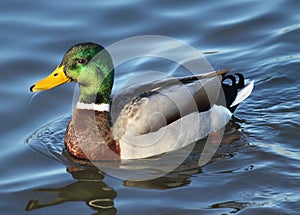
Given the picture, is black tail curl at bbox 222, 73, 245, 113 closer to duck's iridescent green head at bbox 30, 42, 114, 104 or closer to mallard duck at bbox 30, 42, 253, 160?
mallard duck at bbox 30, 42, 253, 160

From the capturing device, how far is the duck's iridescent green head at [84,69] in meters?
7.38

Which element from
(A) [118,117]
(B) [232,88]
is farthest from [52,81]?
(B) [232,88]

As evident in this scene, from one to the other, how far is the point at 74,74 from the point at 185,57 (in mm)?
2605

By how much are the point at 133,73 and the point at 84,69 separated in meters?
Result: 1.89

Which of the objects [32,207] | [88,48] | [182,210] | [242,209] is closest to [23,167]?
[32,207]

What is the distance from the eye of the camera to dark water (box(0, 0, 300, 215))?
21.7 feet

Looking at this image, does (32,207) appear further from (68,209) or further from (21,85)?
(21,85)

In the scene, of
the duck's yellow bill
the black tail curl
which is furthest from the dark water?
the duck's yellow bill

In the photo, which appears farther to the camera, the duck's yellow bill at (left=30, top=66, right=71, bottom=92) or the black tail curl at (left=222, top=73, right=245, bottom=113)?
the black tail curl at (left=222, top=73, right=245, bottom=113)

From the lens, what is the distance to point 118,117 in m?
7.54

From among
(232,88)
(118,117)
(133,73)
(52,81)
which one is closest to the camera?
(52,81)

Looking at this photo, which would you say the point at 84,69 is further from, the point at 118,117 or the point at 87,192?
the point at 87,192

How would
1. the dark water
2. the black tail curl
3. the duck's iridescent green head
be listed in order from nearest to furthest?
the dark water, the duck's iridescent green head, the black tail curl

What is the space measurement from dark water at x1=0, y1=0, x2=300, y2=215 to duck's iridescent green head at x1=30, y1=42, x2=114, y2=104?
30.3 inches
